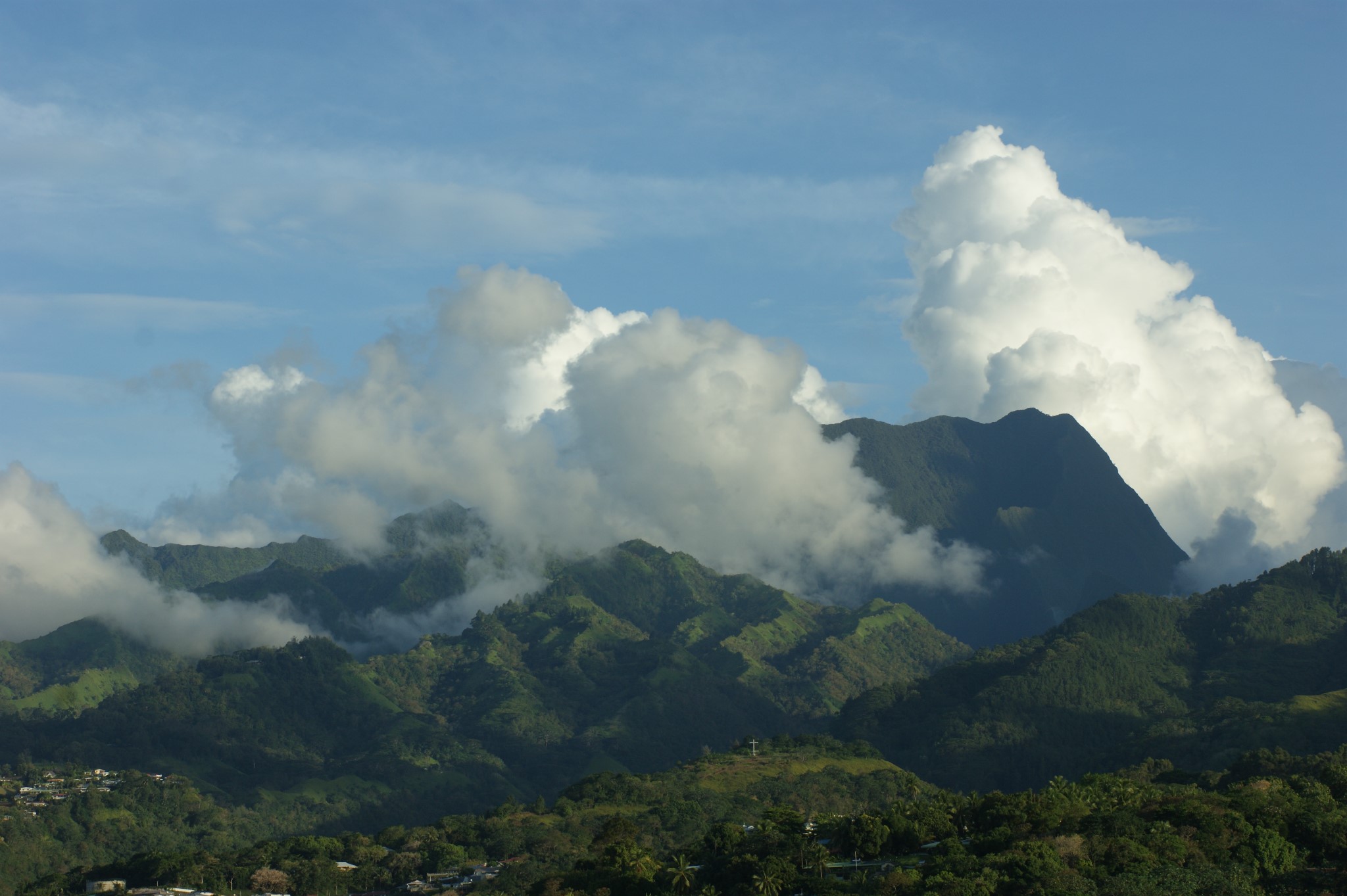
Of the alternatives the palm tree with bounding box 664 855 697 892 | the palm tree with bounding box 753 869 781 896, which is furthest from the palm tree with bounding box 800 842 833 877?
the palm tree with bounding box 664 855 697 892

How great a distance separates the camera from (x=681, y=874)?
514 ft

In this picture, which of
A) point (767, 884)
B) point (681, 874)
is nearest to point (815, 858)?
point (767, 884)

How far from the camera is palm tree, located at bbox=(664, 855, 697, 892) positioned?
15450cm

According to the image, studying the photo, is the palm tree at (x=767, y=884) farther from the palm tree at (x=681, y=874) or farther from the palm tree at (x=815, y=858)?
the palm tree at (x=681, y=874)

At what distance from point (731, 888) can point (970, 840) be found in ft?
91.5

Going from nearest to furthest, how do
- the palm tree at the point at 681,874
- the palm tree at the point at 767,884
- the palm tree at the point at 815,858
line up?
1. the palm tree at the point at 767,884
2. the palm tree at the point at 681,874
3. the palm tree at the point at 815,858

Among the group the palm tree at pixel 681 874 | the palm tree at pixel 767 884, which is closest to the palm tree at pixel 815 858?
the palm tree at pixel 767 884

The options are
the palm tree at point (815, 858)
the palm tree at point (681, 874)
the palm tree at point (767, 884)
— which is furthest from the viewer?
the palm tree at point (815, 858)

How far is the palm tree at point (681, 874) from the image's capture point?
154 meters

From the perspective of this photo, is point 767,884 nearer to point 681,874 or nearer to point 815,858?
point 815,858

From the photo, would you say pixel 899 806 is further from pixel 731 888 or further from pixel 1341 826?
pixel 1341 826

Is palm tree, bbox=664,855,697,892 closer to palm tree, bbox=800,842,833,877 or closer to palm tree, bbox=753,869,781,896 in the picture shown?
palm tree, bbox=753,869,781,896

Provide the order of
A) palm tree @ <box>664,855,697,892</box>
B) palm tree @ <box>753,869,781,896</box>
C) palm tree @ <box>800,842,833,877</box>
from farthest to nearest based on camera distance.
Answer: palm tree @ <box>800,842,833,877</box> → palm tree @ <box>664,855,697,892</box> → palm tree @ <box>753,869,781,896</box>

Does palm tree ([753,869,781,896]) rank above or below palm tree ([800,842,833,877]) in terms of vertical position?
below
